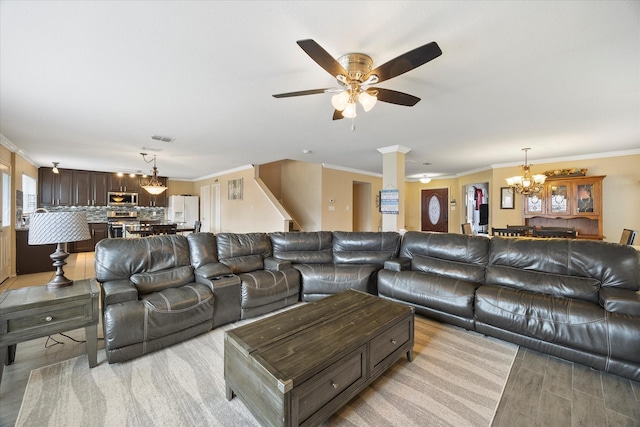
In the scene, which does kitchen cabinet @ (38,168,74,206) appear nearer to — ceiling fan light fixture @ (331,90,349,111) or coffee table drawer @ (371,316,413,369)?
ceiling fan light fixture @ (331,90,349,111)

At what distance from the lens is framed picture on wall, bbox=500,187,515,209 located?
6045 mm

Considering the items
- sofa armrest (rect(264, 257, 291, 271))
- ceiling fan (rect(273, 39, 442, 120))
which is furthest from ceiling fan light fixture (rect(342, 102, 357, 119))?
sofa armrest (rect(264, 257, 291, 271))

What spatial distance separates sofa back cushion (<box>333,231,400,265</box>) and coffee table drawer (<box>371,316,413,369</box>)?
1.61 meters

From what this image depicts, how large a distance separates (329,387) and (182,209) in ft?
30.0

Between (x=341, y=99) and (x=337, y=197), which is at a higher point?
(x=341, y=99)

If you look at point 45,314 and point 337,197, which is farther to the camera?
point 337,197

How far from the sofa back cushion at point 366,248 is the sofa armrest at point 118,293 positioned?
2.45 metres

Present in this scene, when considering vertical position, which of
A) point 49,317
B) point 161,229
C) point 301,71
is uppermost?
point 301,71

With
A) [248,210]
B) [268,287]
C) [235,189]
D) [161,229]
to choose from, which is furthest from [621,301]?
[235,189]

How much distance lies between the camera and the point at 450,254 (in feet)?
10.4

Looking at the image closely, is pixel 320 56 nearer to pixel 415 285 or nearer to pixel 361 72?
pixel 361 72

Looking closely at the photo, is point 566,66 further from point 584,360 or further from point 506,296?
point 584,360

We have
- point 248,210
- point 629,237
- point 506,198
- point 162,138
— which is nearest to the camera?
point 629,237

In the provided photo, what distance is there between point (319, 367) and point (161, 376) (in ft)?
4.41
